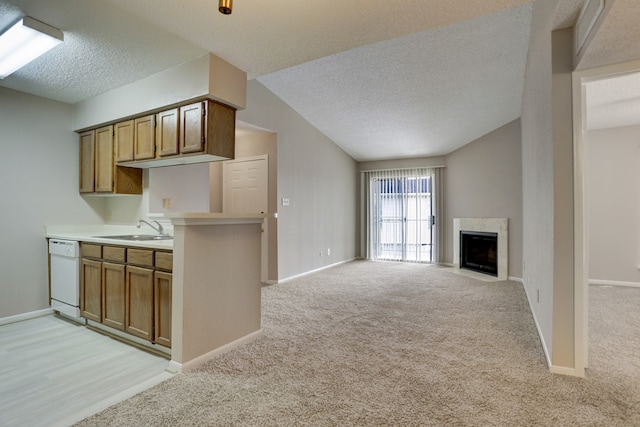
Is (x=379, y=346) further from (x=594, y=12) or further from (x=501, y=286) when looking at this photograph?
(x=501, y=286)

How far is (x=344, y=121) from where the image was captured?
18.7 feet

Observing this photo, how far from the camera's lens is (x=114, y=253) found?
280 cm

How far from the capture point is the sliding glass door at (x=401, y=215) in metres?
7.04

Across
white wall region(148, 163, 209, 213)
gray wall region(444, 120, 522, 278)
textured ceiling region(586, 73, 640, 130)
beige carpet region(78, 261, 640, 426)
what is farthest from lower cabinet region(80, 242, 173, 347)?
gray wall region(444, 120, 522, 278)

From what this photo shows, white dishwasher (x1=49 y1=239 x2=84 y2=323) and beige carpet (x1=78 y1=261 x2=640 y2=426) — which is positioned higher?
white dishwasher (x1=49 y1=239 x2=84 y2=323)

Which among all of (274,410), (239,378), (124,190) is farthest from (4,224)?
(274,410)

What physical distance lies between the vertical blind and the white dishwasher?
5.72 meters

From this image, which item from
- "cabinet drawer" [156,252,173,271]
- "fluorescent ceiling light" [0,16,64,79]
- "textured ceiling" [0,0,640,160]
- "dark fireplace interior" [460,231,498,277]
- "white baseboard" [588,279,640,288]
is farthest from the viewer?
"dark fireplace interior" [460,231,498,277]

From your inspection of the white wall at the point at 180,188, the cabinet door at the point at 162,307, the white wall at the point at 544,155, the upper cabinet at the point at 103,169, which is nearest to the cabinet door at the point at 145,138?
the upper cabinet at the point at 103,169

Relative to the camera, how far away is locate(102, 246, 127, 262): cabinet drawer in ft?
8.94

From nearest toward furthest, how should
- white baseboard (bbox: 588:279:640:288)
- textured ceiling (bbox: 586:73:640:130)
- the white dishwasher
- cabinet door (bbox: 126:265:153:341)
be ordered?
1. cabinet door (bbox: 126:265:153:341)
2. the white dishwasher
3. textured ceiling (bbox: 586:73:640:130)
4. white baseboard (bbox: 588:279:640:288)

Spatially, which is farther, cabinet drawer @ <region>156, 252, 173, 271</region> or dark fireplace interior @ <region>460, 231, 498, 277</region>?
dark fireplace interior @ <region>460, 231, 498, 277</region>

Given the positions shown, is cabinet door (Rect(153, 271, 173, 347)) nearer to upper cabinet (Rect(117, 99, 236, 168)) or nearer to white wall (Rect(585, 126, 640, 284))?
upper cabinet (Rect(117, 99, 236, 168))

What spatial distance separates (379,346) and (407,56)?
10.6 feet
